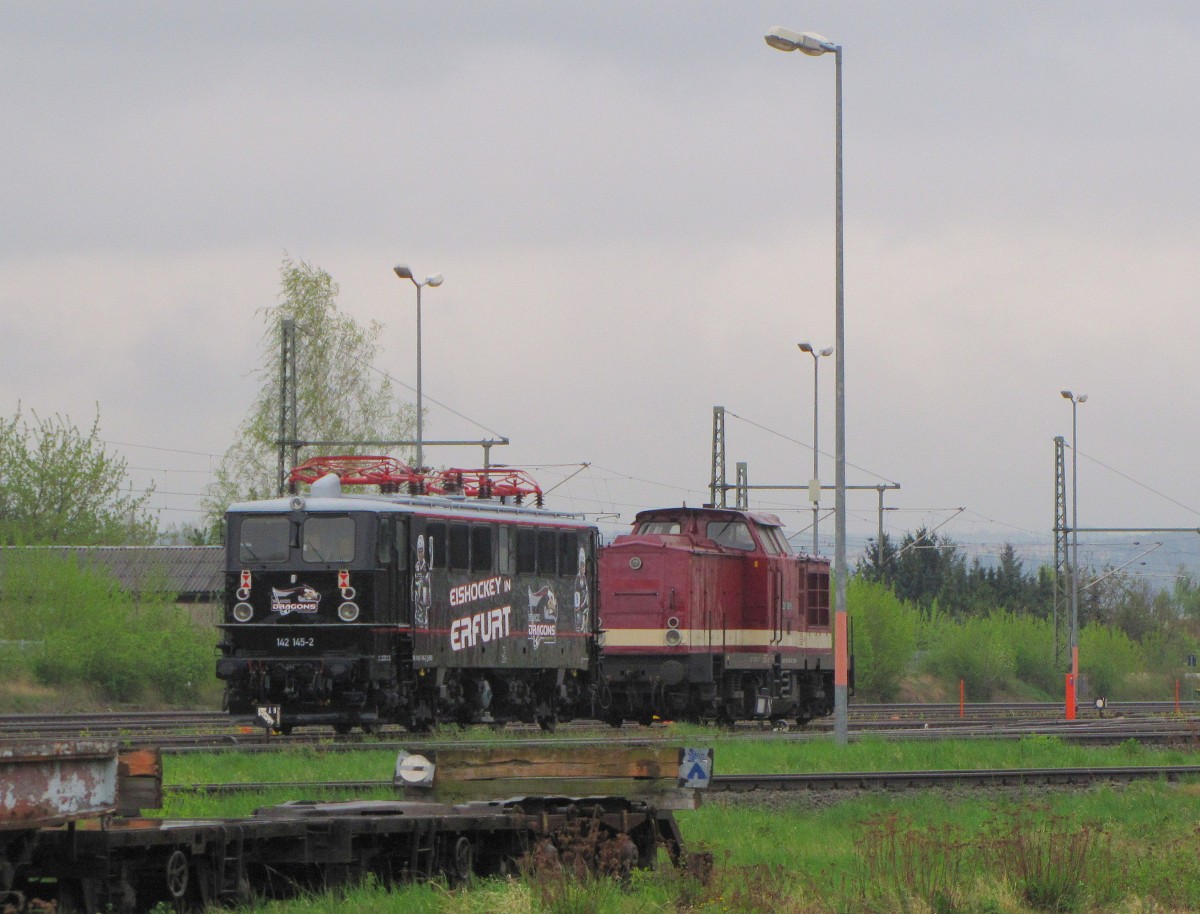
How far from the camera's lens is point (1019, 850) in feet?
39.2

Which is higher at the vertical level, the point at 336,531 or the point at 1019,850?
the point at 336,531

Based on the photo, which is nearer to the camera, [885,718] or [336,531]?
[336,531]

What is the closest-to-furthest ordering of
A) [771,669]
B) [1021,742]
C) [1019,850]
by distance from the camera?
1. [1019,850]
2. [1021,742]
3. [771,669]

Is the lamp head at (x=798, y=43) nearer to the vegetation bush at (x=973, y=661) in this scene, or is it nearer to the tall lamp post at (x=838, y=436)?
the tall lamp post at (x=838, y=436)

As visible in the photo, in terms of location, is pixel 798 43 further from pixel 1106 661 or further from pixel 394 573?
pixel 1106 661

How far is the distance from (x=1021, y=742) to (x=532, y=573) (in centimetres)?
799

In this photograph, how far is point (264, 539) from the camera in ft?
79.4

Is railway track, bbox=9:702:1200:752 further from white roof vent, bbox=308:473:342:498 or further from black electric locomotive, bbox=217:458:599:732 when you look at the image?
white roof vent, bbox=308:473:342:498

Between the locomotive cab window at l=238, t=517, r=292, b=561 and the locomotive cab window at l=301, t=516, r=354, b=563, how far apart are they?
0.95 feet

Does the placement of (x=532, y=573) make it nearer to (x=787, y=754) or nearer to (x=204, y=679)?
(x=787, y=754)

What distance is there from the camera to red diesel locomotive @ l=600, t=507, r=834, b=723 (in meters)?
28.0

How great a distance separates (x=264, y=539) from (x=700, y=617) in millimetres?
7654

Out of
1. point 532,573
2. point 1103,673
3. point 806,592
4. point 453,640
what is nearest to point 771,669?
point 806,592

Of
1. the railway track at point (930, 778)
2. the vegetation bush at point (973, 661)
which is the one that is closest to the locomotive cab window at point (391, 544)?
the railway track at point (930, 778)
